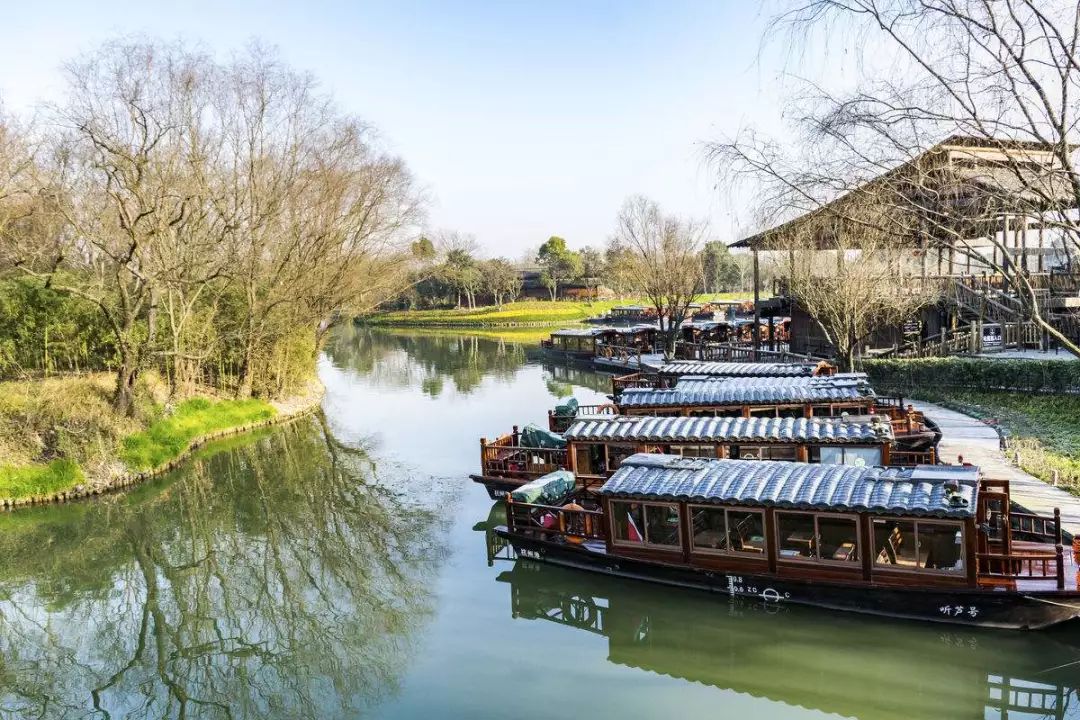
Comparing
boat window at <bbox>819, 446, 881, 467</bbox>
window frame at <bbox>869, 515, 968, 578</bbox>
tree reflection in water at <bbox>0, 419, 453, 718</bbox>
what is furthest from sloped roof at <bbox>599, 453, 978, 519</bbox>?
tree reflection in water at <bbox>0, 419, 453, 718</bbox>

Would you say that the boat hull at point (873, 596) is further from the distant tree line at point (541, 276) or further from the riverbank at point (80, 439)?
the distant tree line at point (541, 276)

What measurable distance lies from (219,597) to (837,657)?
1144cm

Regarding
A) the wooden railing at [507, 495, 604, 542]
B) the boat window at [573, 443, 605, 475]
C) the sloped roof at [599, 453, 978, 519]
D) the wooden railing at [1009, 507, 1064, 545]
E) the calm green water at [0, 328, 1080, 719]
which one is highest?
the sloped roof at [599, 453, 978, 519]

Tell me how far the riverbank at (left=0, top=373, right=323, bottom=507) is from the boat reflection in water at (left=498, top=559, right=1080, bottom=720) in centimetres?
1460

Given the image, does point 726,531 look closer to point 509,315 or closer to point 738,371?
point 738,371

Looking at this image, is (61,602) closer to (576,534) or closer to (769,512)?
(576,534)

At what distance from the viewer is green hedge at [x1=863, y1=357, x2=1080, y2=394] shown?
23.4 meters

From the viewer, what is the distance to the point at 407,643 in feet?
40.4

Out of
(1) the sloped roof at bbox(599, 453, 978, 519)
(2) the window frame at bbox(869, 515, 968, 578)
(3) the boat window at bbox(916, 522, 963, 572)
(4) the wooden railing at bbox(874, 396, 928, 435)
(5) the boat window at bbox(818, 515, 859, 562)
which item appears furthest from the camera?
(4) the wooden railing at bbox(874, 396, 928, 435)

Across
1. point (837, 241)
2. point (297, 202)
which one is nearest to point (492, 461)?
point (837, 241)

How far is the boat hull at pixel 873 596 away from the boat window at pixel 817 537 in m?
0.43

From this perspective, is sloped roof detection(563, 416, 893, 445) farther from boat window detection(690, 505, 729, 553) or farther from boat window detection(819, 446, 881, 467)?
boat window detection(690, 505, 729, 553)

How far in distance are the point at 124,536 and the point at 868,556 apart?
1669 centimetres

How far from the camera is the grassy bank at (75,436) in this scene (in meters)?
20.4
